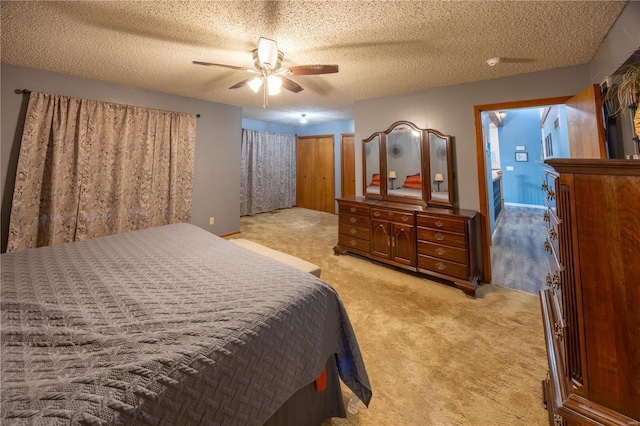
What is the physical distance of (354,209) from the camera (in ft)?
12.1

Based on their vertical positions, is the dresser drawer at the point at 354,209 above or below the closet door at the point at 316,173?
below

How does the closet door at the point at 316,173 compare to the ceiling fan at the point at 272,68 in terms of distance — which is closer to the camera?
the ceiling fan at the point at 272,68

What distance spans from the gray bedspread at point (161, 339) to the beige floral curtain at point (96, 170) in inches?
68.3

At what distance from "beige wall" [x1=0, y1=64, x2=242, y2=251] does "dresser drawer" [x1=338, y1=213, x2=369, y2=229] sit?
7.25 ft

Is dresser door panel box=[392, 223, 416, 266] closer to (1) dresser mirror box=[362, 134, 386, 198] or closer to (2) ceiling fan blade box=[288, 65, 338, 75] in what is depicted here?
(1) dresser mirror box=[362, 134, 386, 198]

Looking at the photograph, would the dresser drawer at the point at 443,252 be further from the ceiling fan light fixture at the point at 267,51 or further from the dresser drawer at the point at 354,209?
the ceiling fan light fixture at the point at 267,51

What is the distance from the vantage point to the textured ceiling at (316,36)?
1.73 metres

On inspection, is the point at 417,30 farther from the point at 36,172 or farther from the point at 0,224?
the point at 0,224

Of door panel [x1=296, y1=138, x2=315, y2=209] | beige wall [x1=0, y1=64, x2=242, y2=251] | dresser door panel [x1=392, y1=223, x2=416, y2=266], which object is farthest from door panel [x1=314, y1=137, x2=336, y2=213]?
dresser door panel [x1=392, y1=223, x2=416, y2=266]

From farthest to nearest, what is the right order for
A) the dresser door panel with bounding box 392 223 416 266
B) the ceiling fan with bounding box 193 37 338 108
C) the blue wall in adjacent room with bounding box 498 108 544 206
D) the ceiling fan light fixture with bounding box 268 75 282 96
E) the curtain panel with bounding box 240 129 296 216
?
the blue wall in adjacent room with bounding box 498 108 544 206, the curtain panel with bounding box 240 129 296 216, the dresser door panel with bounding box 392 223 416 266, the ceiling fan light fixture with bounding box 268 75 282 96, the ceiling fan with bounding box 193 37 338 108

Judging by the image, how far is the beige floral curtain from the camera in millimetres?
2830

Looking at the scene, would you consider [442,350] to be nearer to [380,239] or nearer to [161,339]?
[380,239]

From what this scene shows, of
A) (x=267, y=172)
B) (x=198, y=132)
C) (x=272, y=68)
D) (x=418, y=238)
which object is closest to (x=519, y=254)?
(x=418, y=238)

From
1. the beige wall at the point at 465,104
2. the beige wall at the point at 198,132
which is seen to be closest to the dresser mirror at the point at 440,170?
the beige wall at the point at 465,104
